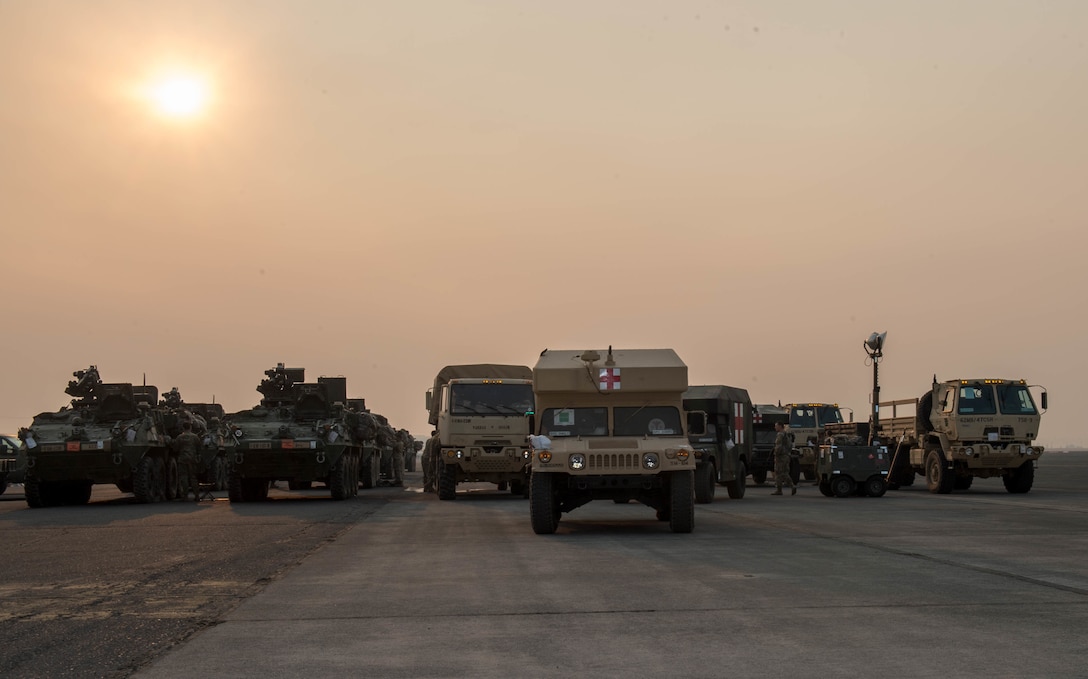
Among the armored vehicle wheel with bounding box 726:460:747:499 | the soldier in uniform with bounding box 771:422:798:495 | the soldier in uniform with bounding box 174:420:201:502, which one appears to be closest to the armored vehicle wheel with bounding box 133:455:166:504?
the soldier in uniform with bounding box 174:420:201:502

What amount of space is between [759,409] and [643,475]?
27995mm

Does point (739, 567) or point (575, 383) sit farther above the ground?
point (575, 383)

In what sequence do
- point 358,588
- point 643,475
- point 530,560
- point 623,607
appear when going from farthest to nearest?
1. point 643,475
2. point 530,560
3. point 358,588
4. point 623,607

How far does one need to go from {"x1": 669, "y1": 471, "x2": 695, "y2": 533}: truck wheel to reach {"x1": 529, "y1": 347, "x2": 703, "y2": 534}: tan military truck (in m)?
0.01

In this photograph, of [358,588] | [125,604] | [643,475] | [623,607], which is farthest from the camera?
[643,475]

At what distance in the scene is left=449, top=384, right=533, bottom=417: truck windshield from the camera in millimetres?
29516

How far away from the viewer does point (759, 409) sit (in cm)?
4456

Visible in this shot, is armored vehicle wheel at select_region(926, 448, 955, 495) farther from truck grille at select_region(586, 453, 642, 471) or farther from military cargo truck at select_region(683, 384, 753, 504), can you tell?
truck grille at select_region(586, 453, 642, 471)

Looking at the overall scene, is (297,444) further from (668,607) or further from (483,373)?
(668,607)

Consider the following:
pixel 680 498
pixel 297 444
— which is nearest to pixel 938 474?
pixel 297 444

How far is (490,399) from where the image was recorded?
29625 millimetres

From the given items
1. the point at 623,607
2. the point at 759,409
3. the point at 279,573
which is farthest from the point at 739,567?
the point at 759,409

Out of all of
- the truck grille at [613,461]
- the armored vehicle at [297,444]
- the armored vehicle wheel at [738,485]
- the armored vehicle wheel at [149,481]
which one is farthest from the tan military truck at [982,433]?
the armored vehicle wheel at [149,481]

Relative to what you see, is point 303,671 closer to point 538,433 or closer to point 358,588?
point 358,588
